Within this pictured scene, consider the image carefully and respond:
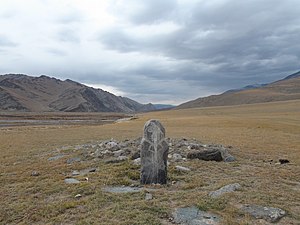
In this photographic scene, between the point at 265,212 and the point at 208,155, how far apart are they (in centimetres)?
778

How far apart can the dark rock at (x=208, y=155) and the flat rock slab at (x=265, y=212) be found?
7305 mm

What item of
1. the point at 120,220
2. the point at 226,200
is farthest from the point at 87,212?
the point at 226,200

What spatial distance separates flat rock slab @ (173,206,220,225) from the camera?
24.8 feet

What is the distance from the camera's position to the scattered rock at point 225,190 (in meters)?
9.45

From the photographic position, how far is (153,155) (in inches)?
455

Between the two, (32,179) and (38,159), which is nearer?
(32,179)

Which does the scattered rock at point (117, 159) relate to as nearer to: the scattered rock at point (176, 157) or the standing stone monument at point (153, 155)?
the scattered rock at point (176, 157)

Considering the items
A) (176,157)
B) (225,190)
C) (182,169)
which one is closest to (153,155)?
(182,169)

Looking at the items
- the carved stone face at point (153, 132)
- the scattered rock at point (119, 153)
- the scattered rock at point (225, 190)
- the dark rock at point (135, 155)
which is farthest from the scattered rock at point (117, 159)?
the scattered rock at point (225, 190)

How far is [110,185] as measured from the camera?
11.2m

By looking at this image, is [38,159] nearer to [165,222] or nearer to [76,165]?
[76,165]

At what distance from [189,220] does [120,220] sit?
1.71m

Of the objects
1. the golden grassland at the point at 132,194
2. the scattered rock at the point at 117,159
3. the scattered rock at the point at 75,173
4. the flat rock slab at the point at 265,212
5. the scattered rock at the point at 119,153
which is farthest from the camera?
the scattered rock at the point at 119,153

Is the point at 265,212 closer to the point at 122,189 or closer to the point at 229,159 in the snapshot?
the point at 122,189
